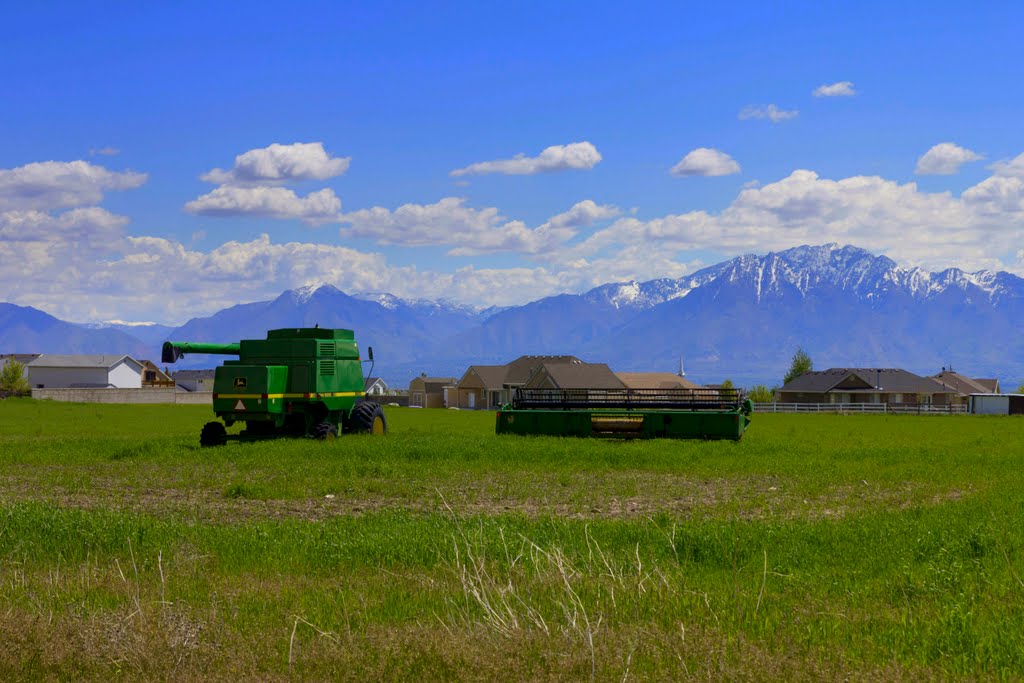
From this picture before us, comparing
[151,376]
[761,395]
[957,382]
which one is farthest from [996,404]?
[151,376]

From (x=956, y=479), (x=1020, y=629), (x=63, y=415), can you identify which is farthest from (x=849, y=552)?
(x=63, y=415)

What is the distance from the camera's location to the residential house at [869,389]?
13425cm

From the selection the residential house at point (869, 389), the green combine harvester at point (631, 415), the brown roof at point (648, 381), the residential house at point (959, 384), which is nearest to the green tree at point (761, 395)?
the residential house at point (869, 389)

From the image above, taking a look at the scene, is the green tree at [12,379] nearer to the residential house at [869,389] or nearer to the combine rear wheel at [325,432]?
the residential house at [869,389]

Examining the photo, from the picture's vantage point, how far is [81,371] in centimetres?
16250

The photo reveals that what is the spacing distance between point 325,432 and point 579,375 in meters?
89.0

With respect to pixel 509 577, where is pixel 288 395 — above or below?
above

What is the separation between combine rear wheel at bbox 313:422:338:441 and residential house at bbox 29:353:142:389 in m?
137

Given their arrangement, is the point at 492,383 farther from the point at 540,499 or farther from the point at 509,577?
the point at 509,577

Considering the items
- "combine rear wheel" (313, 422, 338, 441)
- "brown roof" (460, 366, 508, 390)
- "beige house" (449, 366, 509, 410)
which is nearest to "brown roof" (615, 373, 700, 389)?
"brown roof" (460, 366, 508, 390)

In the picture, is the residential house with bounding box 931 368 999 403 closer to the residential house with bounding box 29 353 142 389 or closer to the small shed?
the small shed

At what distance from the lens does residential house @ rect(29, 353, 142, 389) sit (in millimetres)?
161000

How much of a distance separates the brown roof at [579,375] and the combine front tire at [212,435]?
282 feet

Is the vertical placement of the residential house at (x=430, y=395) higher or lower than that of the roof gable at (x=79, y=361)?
lower
